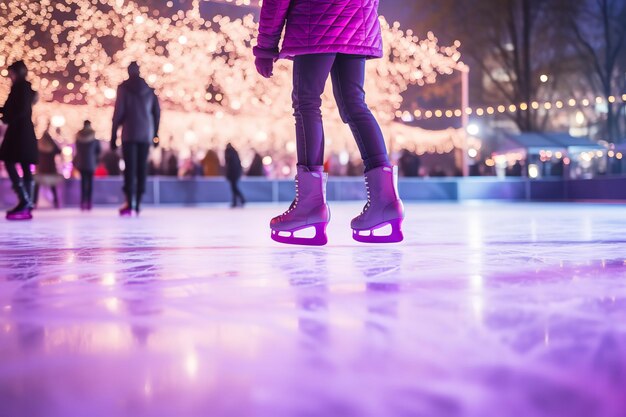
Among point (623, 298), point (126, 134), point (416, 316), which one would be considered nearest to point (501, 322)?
point (416, 316)

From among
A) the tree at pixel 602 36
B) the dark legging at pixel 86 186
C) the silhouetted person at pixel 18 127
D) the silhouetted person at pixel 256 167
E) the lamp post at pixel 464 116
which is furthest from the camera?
the tree at pixel 602 36

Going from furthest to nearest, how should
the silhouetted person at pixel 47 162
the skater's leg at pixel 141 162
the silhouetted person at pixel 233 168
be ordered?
the silhouetted person at pixel 233 168, the silhouetted person at pixel 47 162, the skater's leg at pixel 141 162

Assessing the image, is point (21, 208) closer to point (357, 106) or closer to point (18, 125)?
point (18, 125)

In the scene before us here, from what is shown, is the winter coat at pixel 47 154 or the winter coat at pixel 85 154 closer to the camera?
the winter coat at pixel 85 154

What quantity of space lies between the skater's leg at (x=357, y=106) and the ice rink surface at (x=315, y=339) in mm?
716

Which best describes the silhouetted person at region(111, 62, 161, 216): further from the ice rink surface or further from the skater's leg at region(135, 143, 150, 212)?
the ice rink surface

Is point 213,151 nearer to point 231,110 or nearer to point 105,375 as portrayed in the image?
point 231,110

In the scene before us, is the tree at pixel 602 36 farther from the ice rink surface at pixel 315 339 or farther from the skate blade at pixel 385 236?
the ice rink surface at pixel 315 339

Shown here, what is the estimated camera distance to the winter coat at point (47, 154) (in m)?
10.1

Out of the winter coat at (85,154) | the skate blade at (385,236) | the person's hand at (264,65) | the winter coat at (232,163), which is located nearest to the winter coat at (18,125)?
the winter coat at (85,154)

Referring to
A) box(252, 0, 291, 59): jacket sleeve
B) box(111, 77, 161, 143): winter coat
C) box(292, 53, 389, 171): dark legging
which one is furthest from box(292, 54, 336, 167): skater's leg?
box(111, 77, 161, 143): winter coat

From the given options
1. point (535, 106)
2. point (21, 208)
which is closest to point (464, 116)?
point (535, 106)

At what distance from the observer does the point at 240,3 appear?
1371cm

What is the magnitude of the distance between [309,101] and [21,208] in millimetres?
4315
